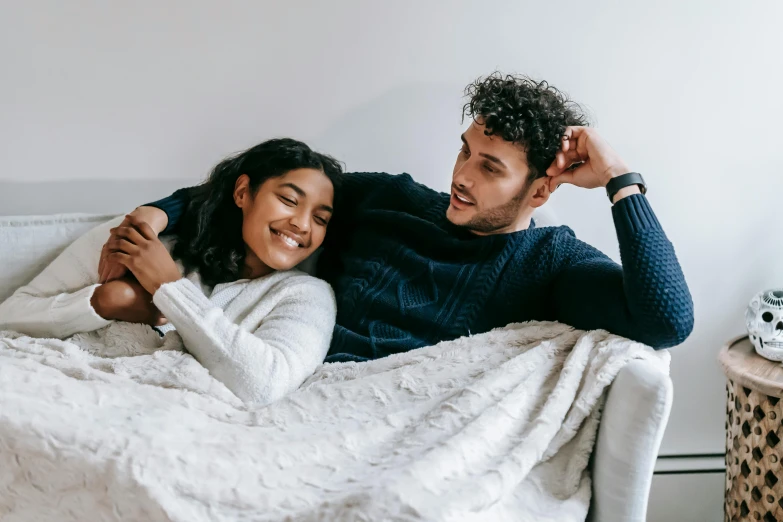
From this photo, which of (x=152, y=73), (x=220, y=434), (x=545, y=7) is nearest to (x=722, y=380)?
(x=545, y=7)

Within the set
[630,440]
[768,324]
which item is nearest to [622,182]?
[630,440]

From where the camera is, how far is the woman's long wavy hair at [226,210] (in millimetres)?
1480

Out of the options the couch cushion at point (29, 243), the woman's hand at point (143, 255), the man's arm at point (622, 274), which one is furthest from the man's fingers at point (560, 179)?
the couch cushion at point (29, 243)

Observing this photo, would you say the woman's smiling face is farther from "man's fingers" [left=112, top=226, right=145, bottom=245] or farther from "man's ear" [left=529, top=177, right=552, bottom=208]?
"man's ear" [left=529, top=177, right=552, bottom=208]

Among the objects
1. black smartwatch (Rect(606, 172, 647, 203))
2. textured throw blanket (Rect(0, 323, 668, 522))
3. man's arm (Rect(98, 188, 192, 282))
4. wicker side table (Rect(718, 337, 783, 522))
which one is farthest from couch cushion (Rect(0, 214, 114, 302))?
wicker side table (Rect(718, 337, 783, 522))

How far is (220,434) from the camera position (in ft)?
3.30

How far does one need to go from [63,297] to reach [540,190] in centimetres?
100

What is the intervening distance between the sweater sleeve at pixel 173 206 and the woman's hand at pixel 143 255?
0.37ft

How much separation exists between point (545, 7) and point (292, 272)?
3.16 feet

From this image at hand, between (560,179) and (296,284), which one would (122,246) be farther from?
(560,179)

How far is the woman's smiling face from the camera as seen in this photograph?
1.44 metres

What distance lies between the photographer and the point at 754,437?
144 centimetres

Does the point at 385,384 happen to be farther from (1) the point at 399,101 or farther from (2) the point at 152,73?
(2) the point at 152,73

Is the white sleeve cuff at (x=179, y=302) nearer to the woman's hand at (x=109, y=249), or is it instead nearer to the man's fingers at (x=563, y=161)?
the woman's hand at (x=109, y=249)
